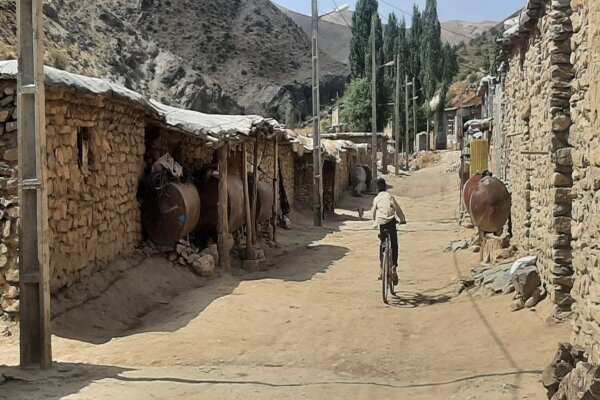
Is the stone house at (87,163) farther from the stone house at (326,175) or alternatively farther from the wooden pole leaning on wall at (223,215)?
the stone house at (326,175)

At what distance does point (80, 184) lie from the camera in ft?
30.3

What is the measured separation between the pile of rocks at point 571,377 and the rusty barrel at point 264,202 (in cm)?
1013

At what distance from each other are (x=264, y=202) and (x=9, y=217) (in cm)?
814

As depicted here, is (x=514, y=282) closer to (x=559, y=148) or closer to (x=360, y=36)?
(x=559, y=148)

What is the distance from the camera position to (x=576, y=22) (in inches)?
255

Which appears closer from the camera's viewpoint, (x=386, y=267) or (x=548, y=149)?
(x=548, y=149)

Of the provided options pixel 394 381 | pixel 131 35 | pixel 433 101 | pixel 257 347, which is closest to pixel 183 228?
pixel 257 347

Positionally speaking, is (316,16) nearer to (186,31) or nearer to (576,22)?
(576,22)

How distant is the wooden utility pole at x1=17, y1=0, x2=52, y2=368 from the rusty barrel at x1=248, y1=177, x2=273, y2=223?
860 centimetres

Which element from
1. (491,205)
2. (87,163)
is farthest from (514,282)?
(87,163)

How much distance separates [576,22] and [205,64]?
60.6 metres

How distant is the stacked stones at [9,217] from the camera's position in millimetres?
8008

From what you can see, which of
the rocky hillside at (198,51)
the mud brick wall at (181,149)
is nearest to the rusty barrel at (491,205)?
the mud brick wall at (181,149)

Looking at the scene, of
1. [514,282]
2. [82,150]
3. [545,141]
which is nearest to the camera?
[545,141]
